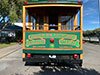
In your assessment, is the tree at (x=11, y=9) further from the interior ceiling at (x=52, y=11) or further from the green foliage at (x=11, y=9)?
the interior ceiling at (x=52, y=11)

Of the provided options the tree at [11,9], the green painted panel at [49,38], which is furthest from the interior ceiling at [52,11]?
the tree at [11,9]

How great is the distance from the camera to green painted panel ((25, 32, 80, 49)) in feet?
41.7

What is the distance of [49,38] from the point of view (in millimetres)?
12797

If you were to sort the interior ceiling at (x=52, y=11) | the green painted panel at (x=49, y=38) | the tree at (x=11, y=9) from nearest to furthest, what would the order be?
1. the green painted panel at (x=49, y=38)
2. the interior ceiling at (x=52, y=11)
3. the tree at (x=11, y=9)

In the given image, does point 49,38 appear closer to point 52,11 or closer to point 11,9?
point 52,11

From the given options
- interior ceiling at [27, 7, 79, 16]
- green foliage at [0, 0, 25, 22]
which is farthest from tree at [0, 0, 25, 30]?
interior ceiling at [27, 7, 79, 16]

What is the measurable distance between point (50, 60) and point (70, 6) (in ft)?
8.76

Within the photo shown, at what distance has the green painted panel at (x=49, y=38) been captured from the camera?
1272 cm

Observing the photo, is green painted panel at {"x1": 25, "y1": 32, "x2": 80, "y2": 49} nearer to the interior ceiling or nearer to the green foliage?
the interior ceiling

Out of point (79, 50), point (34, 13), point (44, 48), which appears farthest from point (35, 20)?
point (79, 50)

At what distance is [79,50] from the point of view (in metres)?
12.7

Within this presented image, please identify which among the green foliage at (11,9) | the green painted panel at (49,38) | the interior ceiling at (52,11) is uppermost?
the green foliage at (11,9)

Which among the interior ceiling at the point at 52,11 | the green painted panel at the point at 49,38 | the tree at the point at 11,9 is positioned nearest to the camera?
the green painted panel at the point at 49,38

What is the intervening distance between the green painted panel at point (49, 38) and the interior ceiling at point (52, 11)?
50.7 inches
